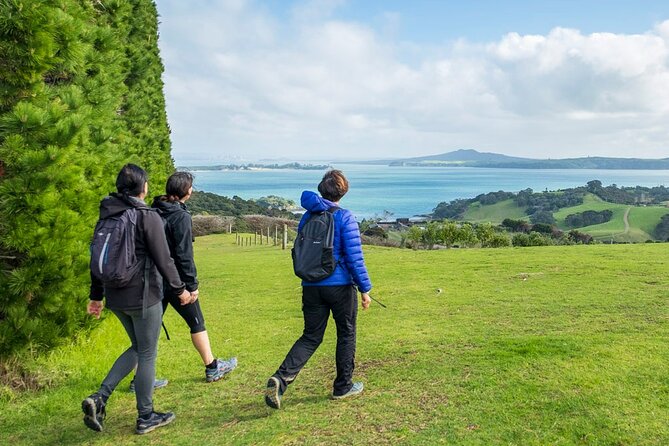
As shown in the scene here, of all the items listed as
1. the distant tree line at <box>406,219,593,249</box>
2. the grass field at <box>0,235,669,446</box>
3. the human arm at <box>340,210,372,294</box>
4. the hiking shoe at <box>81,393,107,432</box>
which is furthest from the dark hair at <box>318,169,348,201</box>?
the distant tree line at <box>406,219,593,249</box>

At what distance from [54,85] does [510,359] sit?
6484mm

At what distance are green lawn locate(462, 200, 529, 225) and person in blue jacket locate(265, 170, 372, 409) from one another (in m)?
107

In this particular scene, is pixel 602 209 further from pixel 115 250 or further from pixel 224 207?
pixel 115 250

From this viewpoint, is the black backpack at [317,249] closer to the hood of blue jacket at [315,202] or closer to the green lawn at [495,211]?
the hood of blue jacket at [315,202]

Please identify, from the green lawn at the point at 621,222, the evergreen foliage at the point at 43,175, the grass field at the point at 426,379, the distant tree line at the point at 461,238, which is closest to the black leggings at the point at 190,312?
the grass field at the point at 426,379

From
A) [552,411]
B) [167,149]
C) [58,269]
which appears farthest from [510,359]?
[167,149]

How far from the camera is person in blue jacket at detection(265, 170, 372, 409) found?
4.52 metres

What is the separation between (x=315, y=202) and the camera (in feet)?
15.0

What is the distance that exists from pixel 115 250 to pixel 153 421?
168 cm

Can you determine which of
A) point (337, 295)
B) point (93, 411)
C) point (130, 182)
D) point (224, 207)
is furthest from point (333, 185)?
point (224, 207)

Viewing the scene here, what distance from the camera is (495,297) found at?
967 cm

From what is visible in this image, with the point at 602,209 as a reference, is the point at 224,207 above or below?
above

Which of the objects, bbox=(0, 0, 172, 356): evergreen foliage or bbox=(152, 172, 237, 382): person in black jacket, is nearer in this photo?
bbox=(152, 172, 237, 382): person in black jacket

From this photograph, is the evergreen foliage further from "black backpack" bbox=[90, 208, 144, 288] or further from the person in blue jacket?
the person in blue jacket
